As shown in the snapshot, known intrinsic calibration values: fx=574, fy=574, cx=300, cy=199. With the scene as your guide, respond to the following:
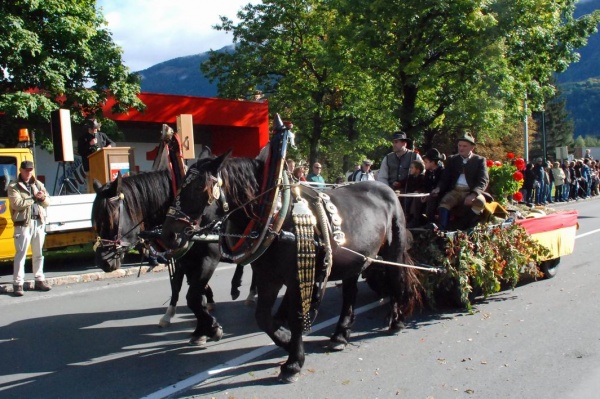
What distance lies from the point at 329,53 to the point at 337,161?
8.61 metres

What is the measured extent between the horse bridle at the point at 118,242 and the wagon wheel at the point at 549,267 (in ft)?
20.0

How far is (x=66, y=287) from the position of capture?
9367mm

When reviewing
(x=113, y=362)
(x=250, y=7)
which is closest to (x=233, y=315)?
(x=113, y=362)

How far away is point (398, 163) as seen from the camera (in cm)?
805

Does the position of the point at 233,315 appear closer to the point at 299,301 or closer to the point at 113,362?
the point at 113,362

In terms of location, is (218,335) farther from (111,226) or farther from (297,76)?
(297,76)

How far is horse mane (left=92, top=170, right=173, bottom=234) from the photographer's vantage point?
571 cm

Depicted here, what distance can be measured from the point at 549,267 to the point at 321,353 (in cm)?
488

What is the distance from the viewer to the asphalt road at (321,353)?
186 inches

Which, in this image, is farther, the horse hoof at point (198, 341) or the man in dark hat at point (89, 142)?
the man in dark hat at point (89, 142)

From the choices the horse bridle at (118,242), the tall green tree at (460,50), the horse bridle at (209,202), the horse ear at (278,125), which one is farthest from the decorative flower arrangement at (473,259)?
the tall green tree at (460,50)

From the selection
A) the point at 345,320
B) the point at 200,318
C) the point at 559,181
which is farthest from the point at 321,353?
the point at 559,181

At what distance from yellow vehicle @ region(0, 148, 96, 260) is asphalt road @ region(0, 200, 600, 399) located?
2285 mm

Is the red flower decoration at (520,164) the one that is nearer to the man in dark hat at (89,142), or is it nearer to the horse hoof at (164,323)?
the horse hoof at (164,323)
